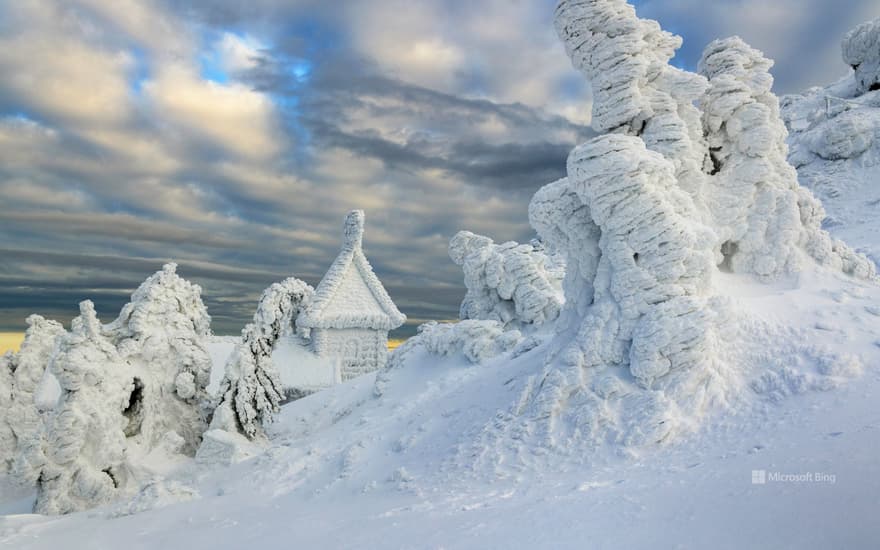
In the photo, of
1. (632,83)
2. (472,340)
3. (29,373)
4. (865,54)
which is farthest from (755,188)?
(865,54)

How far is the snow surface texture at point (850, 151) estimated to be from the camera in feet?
80.7

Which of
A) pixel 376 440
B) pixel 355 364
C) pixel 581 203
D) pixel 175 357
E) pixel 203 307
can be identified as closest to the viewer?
pixel 581 203

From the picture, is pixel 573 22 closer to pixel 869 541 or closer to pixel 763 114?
pixel 763 114

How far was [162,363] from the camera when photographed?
16.6 metres

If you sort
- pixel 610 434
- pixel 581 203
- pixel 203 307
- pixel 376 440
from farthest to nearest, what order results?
pixel 203 307 < pixel 376 440 < pixel 581 203 < pixel 610 434

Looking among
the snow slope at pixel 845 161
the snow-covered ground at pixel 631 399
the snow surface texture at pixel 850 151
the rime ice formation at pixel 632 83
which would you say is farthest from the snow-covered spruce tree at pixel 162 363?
the snow slope at pixel 845 161

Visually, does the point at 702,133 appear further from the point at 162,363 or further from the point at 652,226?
the point at 162,363

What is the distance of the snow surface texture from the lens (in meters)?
24.6

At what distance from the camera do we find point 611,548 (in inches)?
271

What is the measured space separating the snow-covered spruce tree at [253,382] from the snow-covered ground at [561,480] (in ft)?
5.27

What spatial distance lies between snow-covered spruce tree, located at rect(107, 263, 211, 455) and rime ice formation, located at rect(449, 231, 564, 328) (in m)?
8.15

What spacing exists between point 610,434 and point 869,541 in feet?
12.4

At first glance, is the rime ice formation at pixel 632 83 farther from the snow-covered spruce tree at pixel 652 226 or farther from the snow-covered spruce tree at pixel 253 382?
the snow-covered spruce tree at pixel 253 382

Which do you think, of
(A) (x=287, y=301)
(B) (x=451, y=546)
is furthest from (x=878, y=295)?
(A) (x=287, y=301)
